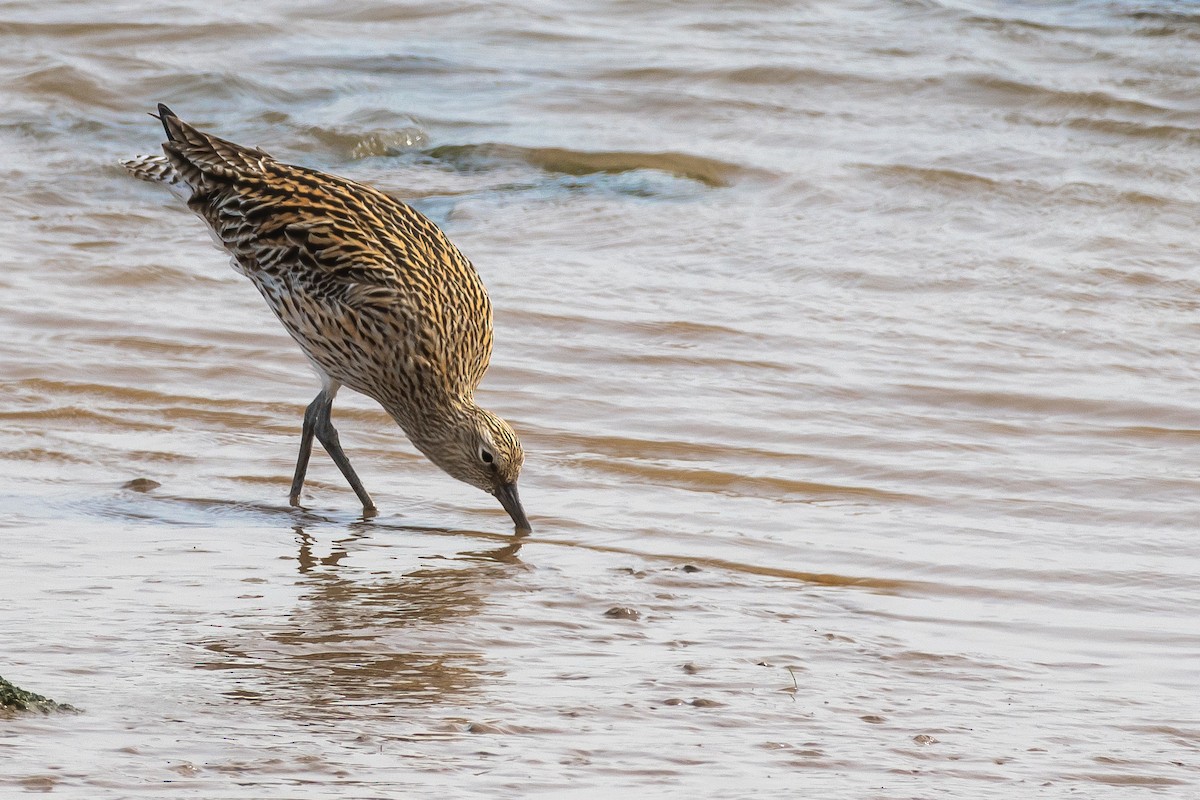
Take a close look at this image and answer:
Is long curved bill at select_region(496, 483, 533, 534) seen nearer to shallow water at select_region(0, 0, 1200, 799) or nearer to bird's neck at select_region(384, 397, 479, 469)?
shallow water at select_region(0, 0, 1200, 799)

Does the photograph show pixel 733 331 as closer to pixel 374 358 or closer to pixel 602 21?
pixel 374 358

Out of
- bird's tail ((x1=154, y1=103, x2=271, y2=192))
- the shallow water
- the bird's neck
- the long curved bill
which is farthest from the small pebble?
bird's tail ((x1=154, y1=103, x2=271, y2=192))

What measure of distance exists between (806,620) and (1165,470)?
232 centimetres

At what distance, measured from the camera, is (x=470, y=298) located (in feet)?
22.2

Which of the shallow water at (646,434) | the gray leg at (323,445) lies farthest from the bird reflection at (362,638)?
the gray leg at (323,445)

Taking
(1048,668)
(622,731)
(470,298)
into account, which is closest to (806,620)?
(1048,668)

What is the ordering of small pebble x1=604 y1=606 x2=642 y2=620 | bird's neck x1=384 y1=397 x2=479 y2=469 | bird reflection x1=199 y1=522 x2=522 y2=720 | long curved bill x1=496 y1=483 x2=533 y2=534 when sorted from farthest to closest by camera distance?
bird's neck x1=384 y1=397 x2=479 y2=469, long curved bill x1=496 y1=483 x2=533 y2=534, small pebble x1=604 y1=606 x2=642 y2=620, bird reflection x1=199 y1=522 x2=522 y2=720

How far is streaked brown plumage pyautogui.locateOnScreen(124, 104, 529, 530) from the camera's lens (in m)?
6.54

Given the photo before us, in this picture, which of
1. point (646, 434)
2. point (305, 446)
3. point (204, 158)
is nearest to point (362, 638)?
point (305, 446)

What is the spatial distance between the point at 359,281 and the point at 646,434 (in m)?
1.32

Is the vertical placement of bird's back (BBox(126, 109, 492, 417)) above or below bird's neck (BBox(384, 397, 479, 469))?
above

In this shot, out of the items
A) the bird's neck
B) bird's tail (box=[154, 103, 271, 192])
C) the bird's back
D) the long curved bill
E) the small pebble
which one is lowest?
the long curved bill

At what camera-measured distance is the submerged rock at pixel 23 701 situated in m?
3.83

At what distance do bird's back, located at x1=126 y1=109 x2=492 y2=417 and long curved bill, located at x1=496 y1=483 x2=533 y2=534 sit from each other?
50cm
